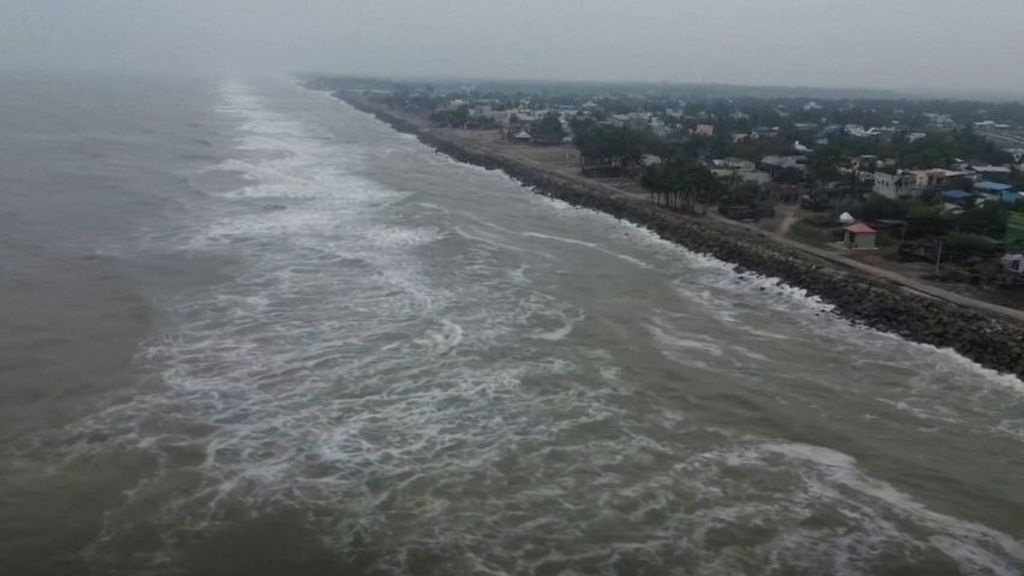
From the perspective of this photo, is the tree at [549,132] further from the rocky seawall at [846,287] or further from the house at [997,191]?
the house at [997,191]

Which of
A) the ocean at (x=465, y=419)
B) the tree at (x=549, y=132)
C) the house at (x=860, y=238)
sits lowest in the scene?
the ocean at (x=465, y=419)

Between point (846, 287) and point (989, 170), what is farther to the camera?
point (989, 170)

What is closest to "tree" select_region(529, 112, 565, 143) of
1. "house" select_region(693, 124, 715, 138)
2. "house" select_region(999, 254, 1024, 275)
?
"house" select_region(693, 124, 715, 138)

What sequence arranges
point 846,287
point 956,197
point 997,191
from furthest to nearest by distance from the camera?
1. point 997,191
2. point 956,197
3. point 846,287

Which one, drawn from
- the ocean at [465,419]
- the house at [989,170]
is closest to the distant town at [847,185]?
the house at [989,170]

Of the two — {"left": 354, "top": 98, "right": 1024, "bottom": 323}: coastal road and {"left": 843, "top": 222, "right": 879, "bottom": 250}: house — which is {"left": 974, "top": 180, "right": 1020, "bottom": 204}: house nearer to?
{"left": 843, "top": 222, "right": 879, "bottom": 250}: house

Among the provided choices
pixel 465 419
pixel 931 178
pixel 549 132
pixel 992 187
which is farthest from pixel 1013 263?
pixel 549 132

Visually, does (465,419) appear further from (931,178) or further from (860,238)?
(931,178)
